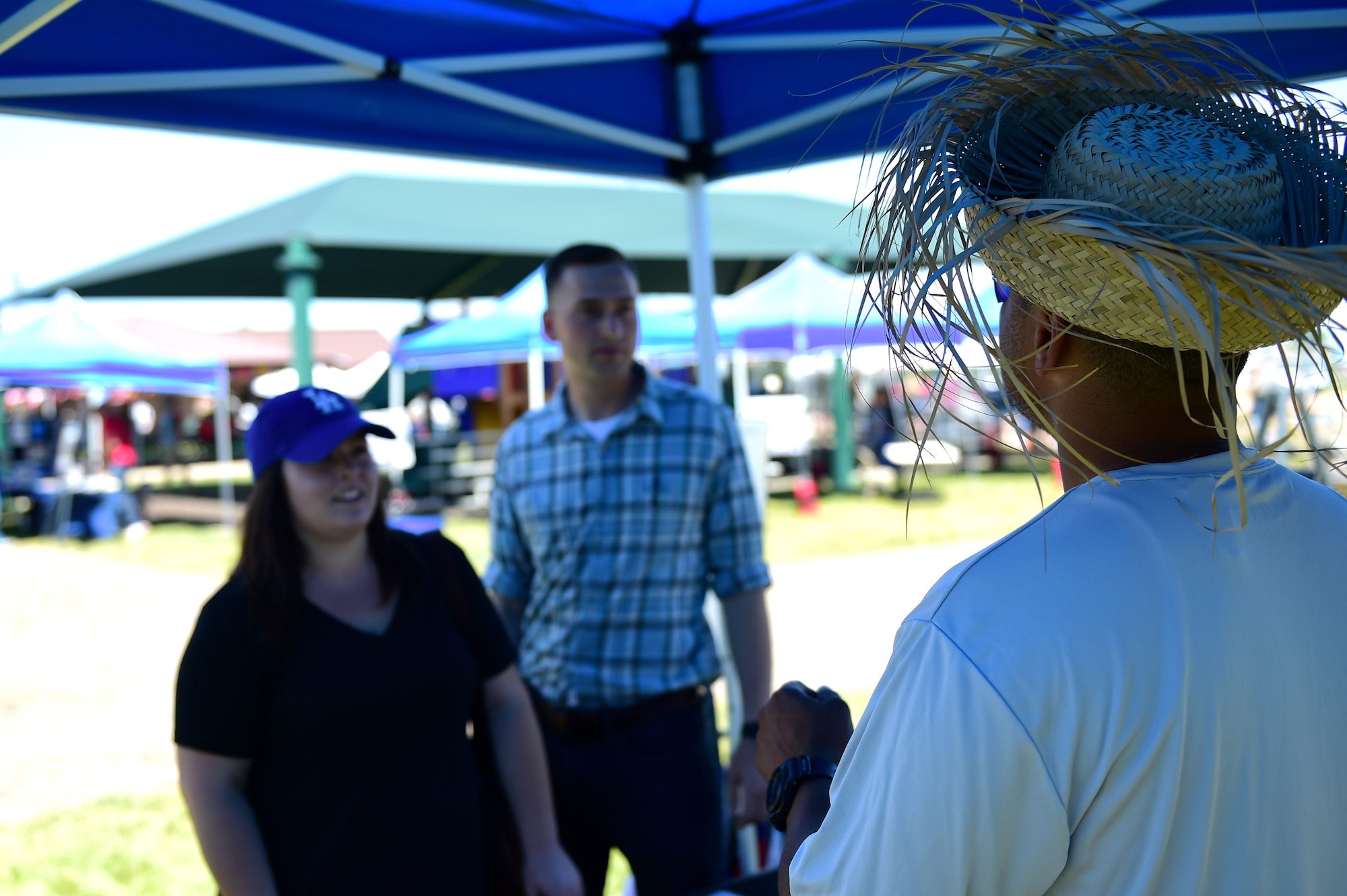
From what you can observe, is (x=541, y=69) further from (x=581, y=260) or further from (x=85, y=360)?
(x=85, y=360)

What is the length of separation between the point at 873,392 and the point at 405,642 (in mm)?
17669

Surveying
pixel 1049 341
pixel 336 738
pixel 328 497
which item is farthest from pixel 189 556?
pixel 1049 341

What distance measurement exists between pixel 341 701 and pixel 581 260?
1.33m

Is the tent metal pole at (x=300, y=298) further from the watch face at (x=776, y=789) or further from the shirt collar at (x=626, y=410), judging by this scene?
the watch face at (x=776, y=789)

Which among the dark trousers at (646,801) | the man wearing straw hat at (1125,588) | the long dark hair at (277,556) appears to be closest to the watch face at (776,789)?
the man wearing straw hat at (1125,588)

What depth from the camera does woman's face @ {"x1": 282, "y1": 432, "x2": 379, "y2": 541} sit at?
2086mm

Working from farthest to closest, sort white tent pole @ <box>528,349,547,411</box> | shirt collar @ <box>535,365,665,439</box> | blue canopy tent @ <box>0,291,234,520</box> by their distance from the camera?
white tent pole @ <box>528,349,547,411</box>, blue canopy tent @ <box>0,291,234,520</box>, shirt collar @ <box>535,365,665,439</box>

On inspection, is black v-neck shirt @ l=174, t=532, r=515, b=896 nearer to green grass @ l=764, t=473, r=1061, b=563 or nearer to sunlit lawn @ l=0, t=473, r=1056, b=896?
sunlit lawn @ l=0, t=473, r=1056, b=896

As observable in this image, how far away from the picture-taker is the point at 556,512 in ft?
8.50

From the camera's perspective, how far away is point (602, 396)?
105 inches

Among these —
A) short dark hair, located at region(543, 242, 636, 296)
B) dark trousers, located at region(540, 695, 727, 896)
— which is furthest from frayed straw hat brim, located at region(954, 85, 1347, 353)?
dark trousers, located at region(540, 695, 727, 896)

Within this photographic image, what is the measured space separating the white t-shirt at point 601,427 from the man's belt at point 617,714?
675 millimetres

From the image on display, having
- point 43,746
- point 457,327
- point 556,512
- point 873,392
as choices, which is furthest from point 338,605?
point 873,392

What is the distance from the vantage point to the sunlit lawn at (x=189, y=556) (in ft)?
12.3
